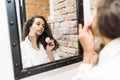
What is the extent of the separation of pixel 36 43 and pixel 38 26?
3.7 inches

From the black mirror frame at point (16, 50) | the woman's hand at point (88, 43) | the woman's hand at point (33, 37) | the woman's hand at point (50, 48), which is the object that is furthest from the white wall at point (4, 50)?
the woman's hand at point (88, 43)

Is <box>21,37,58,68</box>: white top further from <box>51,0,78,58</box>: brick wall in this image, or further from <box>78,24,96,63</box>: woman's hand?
<box>78,24,96,63</box>: woman's hand

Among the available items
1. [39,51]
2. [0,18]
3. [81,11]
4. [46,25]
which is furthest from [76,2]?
[0,18]

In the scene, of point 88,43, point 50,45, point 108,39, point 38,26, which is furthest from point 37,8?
point 108,39

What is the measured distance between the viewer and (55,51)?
1166mm

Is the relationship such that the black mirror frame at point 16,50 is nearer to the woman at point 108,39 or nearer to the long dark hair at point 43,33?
the long dark hair at point 43,33

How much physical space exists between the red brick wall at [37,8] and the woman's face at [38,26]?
4 centimetres

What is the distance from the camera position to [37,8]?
1035 millimetres

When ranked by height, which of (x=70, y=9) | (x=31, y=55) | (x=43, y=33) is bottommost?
(x=31, y=55)

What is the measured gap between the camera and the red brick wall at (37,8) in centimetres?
100

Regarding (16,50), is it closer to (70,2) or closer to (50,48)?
(50,48)

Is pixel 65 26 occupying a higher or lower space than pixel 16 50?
higher

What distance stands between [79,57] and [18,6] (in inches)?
22.2

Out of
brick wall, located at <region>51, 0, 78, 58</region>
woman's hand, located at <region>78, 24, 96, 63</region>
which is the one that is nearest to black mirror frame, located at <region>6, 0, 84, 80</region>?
brick wall, located at <region>51, 0, 78, 58</region>
